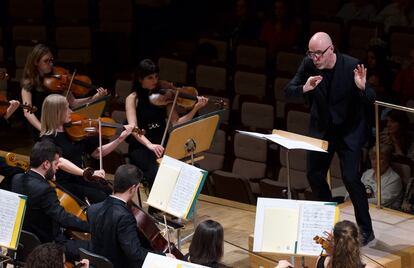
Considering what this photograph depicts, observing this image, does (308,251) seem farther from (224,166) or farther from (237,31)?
(237,31)

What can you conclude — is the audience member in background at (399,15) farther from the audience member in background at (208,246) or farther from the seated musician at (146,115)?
the audience member in background at (208,246)

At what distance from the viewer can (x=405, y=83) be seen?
9094 millimetres

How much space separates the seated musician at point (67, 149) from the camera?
6.60 m

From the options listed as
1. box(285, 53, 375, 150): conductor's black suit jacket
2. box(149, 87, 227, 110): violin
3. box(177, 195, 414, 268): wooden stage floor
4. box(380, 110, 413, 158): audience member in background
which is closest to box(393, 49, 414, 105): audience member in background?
box(380, 110, 413, 158): audience member in background

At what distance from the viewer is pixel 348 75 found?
5.94m

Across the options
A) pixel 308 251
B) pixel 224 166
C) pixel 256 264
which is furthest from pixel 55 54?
pixel 308 251

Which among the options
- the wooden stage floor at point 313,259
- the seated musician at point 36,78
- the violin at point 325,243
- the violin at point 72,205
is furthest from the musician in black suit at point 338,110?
the seated musician at point 36,78

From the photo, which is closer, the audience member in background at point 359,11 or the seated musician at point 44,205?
the seated musician at point 44,205

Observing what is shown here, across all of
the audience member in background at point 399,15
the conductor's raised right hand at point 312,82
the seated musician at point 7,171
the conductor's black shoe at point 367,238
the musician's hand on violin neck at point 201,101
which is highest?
the audience member in background at point 399,15

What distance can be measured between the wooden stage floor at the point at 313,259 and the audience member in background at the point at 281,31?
319 cm

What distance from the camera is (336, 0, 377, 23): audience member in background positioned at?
35.3ft

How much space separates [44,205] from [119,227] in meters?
0.70

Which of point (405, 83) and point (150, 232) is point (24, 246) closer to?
point (150, 232)

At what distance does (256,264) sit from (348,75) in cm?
147
